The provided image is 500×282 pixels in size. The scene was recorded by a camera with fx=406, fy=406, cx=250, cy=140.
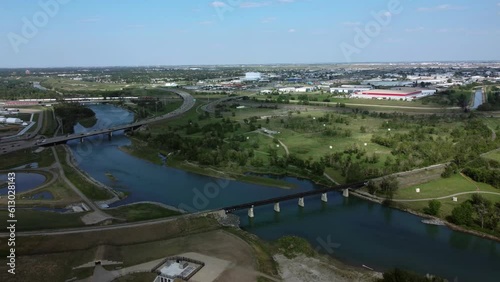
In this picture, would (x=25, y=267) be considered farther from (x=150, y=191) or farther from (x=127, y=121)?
(x=127, y=121)

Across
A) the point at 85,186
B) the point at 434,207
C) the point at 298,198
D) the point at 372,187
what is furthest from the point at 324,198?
the point at 85,186

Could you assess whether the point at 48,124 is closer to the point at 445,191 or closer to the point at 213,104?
the point at 213,104

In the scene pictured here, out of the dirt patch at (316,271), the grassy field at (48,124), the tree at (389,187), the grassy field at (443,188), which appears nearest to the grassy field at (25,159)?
the grassy field at (48,124)

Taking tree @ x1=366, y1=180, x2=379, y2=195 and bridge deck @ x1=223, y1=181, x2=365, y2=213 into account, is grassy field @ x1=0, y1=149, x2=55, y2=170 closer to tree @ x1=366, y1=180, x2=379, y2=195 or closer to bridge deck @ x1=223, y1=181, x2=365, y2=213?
bridge deck @ x1=223, y1=181, x2=365, y2=213

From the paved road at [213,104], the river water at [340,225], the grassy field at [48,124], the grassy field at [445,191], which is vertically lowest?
the river water at [340,225]

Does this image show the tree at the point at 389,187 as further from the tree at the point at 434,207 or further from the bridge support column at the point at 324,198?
the bridge support column at the point at 324,198

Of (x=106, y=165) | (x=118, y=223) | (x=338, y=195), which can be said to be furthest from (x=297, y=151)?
(x=118, y=223)
